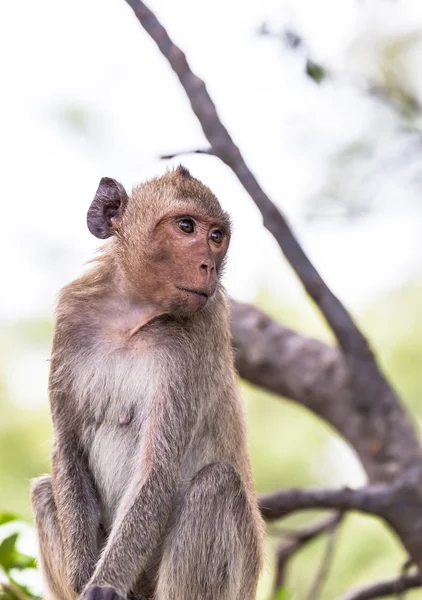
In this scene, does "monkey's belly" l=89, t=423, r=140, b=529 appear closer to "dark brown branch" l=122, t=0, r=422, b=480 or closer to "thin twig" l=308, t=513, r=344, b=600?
"dark brown branch" l=122, t=0, r=422, b=480

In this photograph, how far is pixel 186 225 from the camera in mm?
5281

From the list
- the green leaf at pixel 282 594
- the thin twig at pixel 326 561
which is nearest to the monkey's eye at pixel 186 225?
the green leaf at pixel 282 594

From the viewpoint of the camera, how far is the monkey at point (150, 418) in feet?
17.0

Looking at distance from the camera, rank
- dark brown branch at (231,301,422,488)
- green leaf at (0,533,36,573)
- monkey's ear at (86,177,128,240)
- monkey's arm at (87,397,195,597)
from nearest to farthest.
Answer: monkey's arm at (87,397,195,597) → monkey's ear at (86,177,128,240) → green leaf at (0,533,36,573) → dark brown branch at (231,301,422,488)

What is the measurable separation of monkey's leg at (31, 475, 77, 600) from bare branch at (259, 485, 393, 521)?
70.9 inches

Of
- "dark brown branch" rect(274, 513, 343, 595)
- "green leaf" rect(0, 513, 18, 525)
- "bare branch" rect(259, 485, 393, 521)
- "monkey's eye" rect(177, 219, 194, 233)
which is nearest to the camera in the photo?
"monkey's eye" rect(177, 219, 194, 233)

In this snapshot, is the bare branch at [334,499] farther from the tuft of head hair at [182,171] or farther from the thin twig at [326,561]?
the tuft of head hair at [182,171]

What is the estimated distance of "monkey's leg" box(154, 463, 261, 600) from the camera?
516 centimetres

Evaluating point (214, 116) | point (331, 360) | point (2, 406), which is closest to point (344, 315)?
point (214, 116)

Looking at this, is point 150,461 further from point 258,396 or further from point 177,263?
point 258,396

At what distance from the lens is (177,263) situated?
17.0 ft

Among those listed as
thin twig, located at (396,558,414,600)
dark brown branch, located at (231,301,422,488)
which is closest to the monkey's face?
dark brown branch, located at (231,301,422,488)

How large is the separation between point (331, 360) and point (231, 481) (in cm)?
324

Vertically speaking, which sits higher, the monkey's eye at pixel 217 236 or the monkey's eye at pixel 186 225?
the monkey's eye at pixel 186 225
